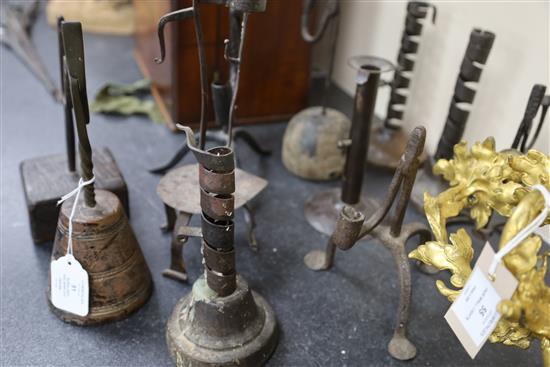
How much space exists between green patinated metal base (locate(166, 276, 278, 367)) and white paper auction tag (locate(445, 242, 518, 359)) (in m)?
0.42

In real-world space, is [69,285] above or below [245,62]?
below

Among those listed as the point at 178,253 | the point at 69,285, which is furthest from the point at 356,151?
the point at 69,285

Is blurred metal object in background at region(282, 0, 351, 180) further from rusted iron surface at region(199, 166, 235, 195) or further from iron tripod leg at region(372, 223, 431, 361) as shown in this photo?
rusted iron surface at region(199, 166, 235, 195)

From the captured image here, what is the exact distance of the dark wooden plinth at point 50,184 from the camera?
139 cm

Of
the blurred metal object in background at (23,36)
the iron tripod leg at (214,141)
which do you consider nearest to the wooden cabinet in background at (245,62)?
the iron tripod leg at (214,141)

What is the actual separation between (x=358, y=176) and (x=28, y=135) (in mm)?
1205

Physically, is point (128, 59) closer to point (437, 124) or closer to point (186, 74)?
point (186, 74)

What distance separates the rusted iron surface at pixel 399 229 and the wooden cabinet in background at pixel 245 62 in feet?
2.72

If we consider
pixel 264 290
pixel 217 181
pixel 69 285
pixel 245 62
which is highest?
pixel 217 181

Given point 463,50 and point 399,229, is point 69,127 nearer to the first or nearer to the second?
point 399,229

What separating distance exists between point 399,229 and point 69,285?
29.5 inches

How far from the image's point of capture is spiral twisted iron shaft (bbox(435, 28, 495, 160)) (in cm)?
144

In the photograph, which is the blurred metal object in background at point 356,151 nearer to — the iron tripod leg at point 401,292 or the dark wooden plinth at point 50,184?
the iron tripod leg at point 401,292

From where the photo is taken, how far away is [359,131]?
1477mm
